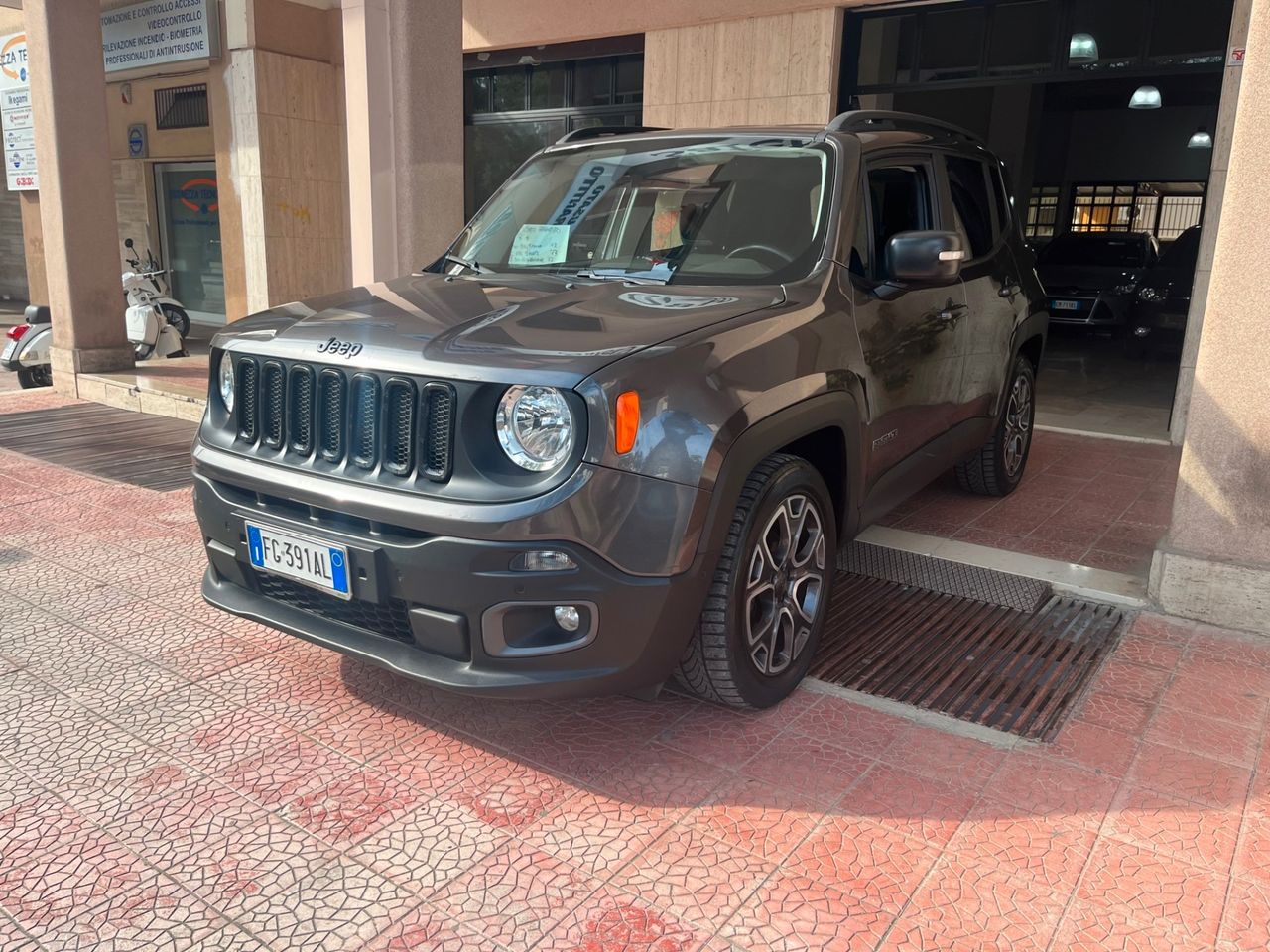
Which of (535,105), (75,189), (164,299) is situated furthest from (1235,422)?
(164,299)

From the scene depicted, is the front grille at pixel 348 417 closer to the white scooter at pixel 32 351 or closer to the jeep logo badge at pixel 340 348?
the jeep logo badge at pixel 340 348

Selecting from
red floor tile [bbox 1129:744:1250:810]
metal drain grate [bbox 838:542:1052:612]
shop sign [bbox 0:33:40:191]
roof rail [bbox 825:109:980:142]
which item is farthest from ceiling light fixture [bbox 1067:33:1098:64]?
shop sign [bbox 0:33:40:191]

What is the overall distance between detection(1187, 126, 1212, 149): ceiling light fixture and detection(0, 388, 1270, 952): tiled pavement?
20.2 meters

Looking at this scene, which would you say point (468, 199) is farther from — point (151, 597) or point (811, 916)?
point (811, 916)

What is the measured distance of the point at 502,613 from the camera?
2.60 metres

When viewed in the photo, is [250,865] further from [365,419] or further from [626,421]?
[626,421]

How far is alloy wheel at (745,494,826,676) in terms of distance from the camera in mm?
3059

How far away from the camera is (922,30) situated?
26.8 ft

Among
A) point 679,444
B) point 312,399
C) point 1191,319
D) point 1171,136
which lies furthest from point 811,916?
point 1171,136

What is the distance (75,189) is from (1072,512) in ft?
28.1

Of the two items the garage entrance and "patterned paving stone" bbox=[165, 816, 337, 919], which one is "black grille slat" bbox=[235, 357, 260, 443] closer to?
"patterned paving stone" bbox=[165, 816, 337, 919]

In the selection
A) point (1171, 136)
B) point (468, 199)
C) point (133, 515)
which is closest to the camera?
point (133, 515)

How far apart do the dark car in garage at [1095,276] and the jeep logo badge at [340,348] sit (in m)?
11.9

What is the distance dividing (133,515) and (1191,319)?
673 cm
